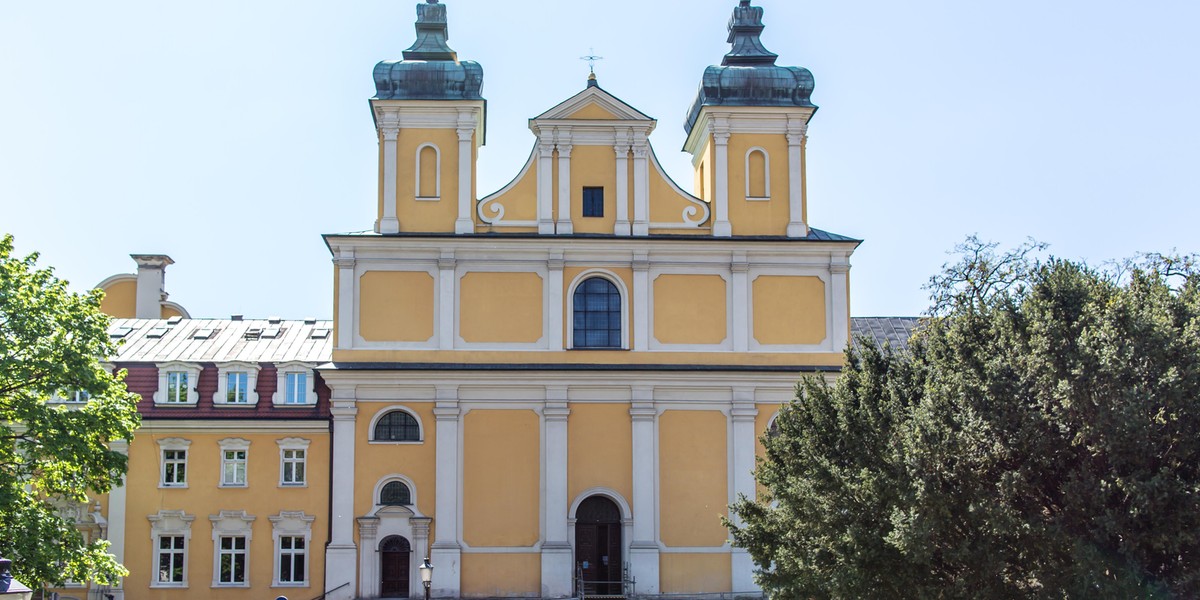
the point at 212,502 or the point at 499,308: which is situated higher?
the point at 499,308

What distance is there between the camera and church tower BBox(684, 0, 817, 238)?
3534 cm

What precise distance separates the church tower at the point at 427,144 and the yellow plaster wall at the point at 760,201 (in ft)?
21.9

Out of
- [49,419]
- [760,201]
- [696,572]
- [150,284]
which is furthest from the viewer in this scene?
[150,284]

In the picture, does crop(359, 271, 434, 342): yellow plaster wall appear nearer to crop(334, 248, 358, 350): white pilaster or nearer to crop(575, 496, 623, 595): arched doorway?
crop(334, 248, 358, 350): white pilaster

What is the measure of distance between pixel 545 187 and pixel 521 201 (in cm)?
71

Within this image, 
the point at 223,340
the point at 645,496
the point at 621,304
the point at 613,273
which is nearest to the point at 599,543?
the point at 645,496

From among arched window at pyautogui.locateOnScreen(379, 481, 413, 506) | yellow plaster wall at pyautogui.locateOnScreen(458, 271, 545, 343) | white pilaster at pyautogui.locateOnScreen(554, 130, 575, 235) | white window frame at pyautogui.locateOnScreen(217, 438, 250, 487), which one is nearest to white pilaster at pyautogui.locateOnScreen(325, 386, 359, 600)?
arched window at pyautogui.locateOnScreen(379, 481, 413, 506)

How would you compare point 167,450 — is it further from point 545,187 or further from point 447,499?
point 545,187

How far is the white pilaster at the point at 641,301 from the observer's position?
1359 inches

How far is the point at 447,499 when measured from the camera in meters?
33.6

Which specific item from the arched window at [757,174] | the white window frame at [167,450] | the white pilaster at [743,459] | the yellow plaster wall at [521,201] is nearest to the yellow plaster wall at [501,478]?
the white pilaster at [743,459]

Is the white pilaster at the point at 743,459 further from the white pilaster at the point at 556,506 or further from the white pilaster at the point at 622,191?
the white pilaster at the point at 622,191

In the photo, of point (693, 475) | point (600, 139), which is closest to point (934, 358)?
point (693, 475)

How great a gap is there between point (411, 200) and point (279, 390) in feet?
19.2
